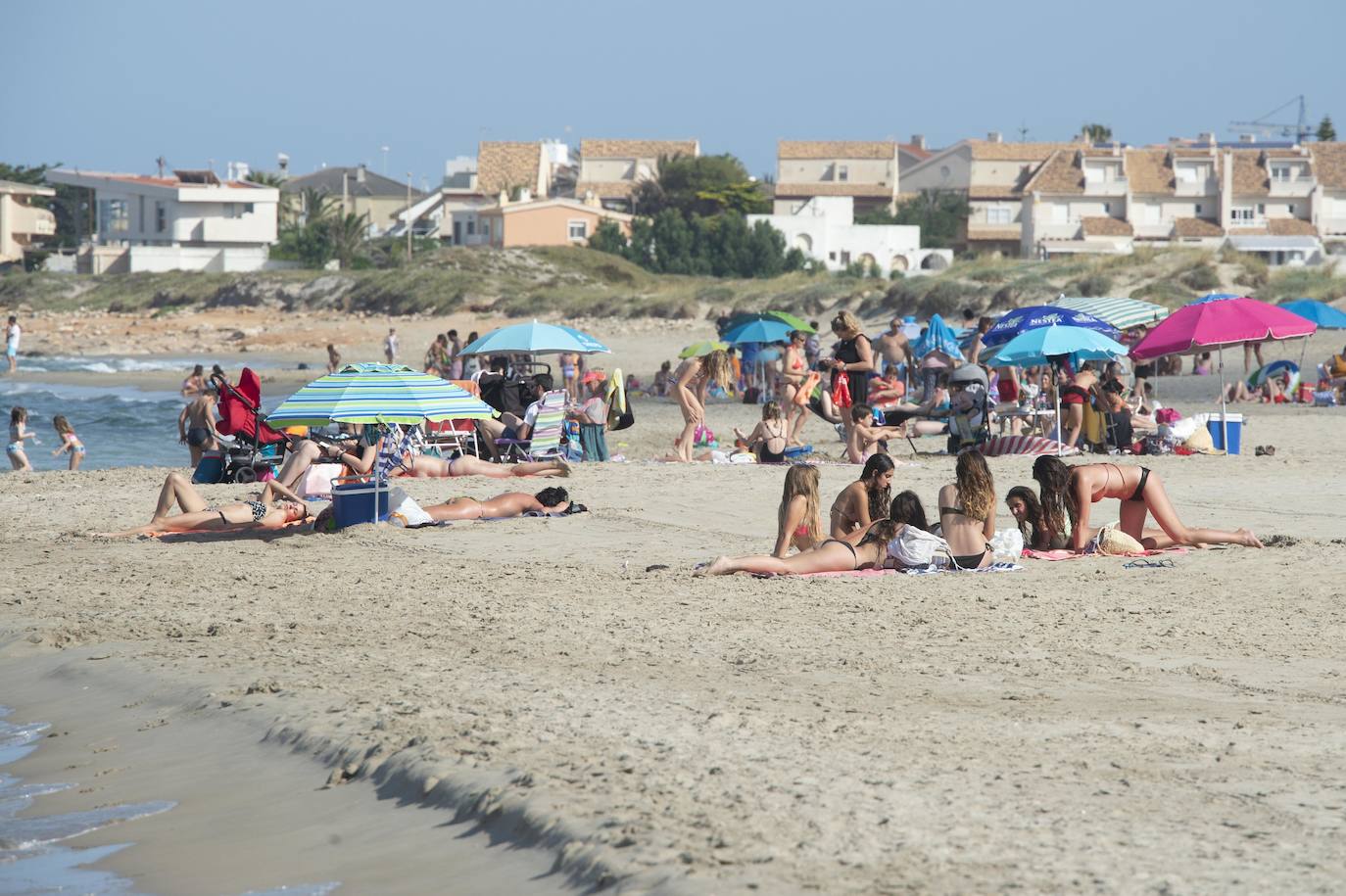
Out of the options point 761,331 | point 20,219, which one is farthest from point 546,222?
point 761,331

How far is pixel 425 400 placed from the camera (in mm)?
10430

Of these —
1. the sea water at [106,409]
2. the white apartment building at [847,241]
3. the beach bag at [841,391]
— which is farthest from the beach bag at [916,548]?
the white apartment building at [847,241]

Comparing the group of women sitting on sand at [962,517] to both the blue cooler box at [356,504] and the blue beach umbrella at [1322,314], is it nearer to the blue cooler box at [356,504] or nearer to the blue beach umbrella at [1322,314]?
the blue cooler box at [356,504]

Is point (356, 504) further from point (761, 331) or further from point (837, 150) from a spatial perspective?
point (837, 150)

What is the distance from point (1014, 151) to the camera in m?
75.3

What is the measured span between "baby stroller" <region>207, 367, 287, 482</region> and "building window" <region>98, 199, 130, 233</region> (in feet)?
203

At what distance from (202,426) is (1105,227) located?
53.9 metres

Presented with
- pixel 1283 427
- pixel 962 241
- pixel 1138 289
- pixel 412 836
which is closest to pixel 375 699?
pixel 412 836

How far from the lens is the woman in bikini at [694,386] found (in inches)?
611

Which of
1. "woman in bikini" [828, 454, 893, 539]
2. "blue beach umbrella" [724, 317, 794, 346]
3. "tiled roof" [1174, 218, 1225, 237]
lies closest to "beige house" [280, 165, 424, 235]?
"tiled roof" [1174, 218, 1225, 237]

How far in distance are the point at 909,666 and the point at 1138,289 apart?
101ft

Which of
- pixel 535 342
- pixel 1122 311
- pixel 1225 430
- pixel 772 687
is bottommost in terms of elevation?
pixel 772 687

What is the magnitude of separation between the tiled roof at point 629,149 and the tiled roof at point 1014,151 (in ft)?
53.6

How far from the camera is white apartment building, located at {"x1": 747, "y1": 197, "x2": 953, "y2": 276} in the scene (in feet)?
219
